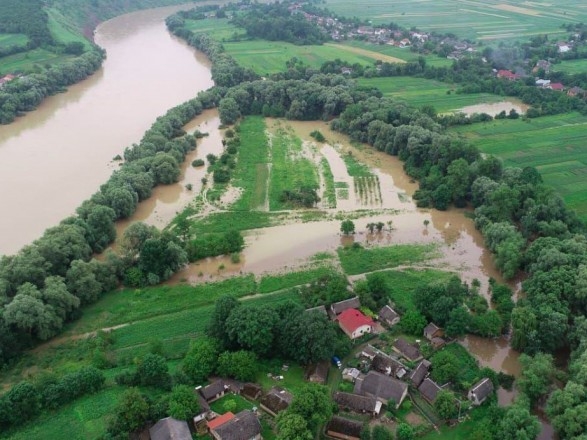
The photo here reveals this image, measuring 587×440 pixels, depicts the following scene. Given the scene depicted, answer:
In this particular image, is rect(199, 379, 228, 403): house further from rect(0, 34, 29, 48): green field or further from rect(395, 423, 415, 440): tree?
rect(0, 34, 29, 48): green field

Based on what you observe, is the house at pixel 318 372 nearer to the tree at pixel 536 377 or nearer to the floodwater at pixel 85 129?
the tree at pixel 536 377

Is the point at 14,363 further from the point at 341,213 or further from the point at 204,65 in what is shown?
the point at 204,65

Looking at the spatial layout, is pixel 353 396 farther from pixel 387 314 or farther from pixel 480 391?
pixel 387 314

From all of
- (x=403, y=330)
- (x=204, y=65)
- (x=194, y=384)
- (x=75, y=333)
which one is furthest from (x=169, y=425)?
(x=204, y=65)

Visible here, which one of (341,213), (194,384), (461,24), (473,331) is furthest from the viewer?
(461,24)

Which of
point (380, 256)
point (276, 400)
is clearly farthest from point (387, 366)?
point (380, 256)

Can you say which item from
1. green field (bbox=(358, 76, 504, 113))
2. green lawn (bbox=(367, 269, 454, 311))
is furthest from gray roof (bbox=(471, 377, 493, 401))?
green field (bbox=(358, 76, 504, 113))
